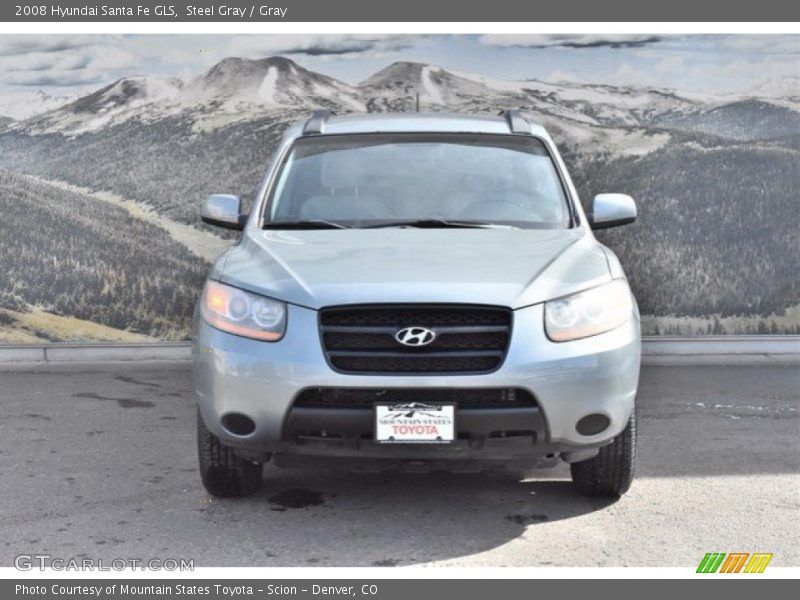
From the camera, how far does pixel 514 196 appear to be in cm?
657

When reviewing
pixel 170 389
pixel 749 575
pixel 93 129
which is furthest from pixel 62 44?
pixel 749 575

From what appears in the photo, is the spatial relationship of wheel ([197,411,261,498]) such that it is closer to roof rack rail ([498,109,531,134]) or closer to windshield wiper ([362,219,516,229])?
windshield wiper ([362,219,516,229])

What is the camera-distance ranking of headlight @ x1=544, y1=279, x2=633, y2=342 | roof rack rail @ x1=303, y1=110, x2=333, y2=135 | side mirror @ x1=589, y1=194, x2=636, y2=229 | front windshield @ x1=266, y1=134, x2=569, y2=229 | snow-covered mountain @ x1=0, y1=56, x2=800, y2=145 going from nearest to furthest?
headlight @ x1=544, y1=279, x2=633, y2=342, front windshield @ x1=266, y1=134, x2=569, y2=229, side mirror @ x1=589, y1=194, x2=636, y2=229, roof rack rail @ x1=303, y1=110, x2=333, y2=135, snow-covered mountain @ x1=0, y1=56, x2=800, y2=145

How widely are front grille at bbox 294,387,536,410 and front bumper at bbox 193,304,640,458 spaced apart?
0.10 feet

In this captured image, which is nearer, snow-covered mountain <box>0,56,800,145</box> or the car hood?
the car hood

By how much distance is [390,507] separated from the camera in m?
5.91

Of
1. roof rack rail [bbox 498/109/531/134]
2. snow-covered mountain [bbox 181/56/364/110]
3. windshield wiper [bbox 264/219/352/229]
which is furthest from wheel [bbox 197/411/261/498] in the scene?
snow-covered mountain [bbox 181/56/364/110]

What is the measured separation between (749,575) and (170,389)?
556 cm

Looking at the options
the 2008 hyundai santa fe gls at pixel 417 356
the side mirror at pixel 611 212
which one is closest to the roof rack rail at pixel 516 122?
the side mirror at pixel 611 212

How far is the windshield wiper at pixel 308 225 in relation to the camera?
6281 millimetres

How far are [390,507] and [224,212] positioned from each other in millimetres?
1762

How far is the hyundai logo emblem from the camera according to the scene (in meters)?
5.21

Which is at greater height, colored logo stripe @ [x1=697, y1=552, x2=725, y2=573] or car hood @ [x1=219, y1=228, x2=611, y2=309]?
car hood @ [x1=219, y1=228, x2=611, y2=309]

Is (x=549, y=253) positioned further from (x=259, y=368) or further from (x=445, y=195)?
(x=259, y=368)
